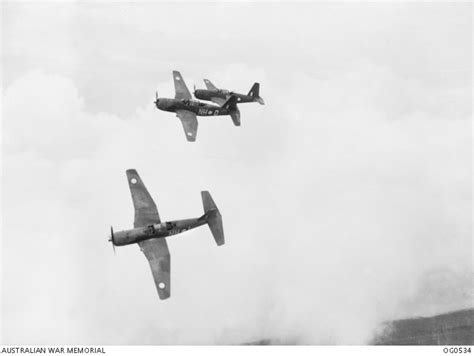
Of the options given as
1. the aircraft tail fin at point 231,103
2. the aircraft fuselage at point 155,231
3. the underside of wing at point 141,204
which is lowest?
the aircraft fuselage at point 155,231

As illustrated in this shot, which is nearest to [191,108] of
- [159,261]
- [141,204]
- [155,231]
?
[141,204]

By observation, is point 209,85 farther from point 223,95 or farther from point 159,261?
point 159,261

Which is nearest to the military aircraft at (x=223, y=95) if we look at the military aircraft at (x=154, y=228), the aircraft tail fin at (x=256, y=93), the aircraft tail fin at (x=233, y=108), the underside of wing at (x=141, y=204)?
the aircraft tail fin at (x=256, y=93)

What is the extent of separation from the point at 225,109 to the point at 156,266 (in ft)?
86.1

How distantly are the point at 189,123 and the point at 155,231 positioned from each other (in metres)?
17.9

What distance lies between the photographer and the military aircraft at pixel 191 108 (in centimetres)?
5566

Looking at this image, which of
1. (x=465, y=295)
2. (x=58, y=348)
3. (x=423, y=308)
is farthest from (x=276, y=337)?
(x=58, y=348)

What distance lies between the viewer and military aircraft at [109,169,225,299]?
41.0 meters

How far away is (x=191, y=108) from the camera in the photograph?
5725cm

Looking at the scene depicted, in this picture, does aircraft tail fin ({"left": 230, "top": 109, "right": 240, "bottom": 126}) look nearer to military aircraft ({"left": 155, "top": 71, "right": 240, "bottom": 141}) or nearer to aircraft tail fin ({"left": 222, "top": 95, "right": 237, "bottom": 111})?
military aircraft ({"left": 155, "top": 71, "right": 240, "bottom": 141})

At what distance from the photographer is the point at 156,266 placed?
133 ft

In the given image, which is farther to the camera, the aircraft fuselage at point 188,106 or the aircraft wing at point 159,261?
the aircraft fuselage at point 188,106

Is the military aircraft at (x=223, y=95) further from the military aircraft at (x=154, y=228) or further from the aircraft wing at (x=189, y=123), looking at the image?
the military aircraft at (x=154, y=228)

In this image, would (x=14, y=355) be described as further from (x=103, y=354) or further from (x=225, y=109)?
(x=225, y=109)
